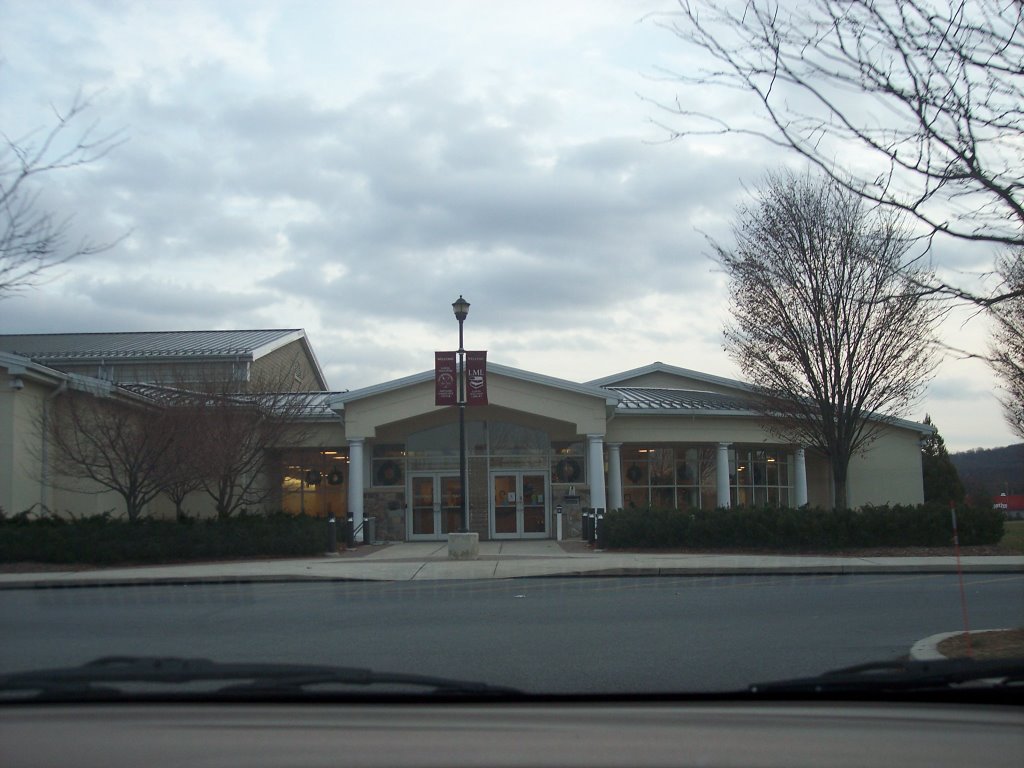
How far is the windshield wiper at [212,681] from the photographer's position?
12.8 ft

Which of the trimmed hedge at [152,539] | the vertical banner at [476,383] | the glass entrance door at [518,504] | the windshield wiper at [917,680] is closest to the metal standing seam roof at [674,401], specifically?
the glass entrance door at [518,504]

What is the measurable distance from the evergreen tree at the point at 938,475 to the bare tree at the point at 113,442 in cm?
2805

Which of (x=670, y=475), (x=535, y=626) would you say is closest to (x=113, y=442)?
(x=535, y=626)

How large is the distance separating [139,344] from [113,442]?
15.7 m

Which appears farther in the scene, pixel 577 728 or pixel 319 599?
pixel 319 599

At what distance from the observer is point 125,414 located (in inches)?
894

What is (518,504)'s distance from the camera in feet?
99.3

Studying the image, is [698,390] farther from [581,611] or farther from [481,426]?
[581,611]

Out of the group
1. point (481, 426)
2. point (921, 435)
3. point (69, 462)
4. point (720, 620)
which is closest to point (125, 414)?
point (69, 462)

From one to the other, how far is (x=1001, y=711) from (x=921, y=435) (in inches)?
1316

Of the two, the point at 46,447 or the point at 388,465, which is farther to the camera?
the point at 388,465

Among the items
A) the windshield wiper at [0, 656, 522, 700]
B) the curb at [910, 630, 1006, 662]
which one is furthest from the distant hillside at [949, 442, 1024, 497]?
the windshield wiper at [0, 656, 522, 700]

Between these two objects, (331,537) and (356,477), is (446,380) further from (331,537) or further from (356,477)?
(356,477)

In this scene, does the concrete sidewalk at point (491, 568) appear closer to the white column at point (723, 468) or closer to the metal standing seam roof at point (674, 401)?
the metal standing seam roof at point (674, 401)
